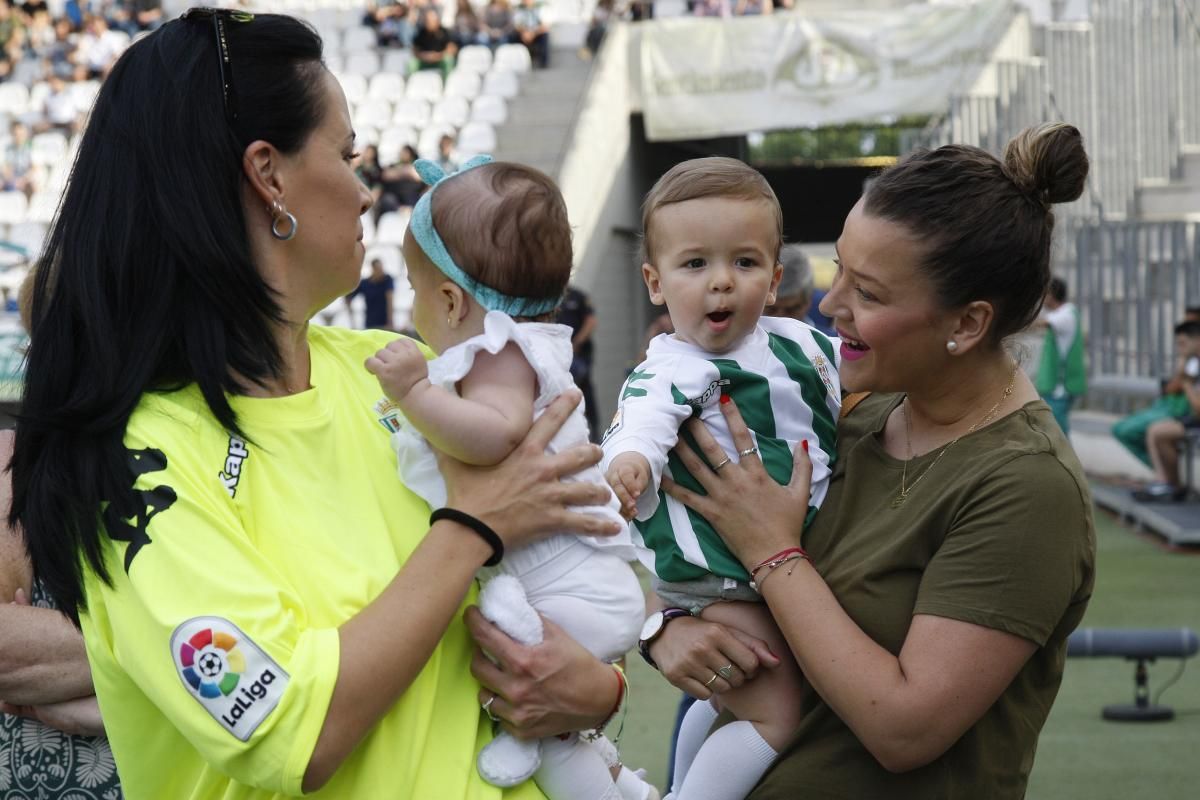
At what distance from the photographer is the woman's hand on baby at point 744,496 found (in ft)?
6.87

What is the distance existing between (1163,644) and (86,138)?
420 cm

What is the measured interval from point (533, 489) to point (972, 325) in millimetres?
679

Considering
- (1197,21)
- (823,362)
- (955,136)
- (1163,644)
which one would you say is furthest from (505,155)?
(823,362)

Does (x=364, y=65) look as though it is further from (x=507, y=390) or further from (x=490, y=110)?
(x=507, y=390)

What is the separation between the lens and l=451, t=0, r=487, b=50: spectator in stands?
19312 mm

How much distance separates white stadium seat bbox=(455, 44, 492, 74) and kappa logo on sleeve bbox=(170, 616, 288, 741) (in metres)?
17.7

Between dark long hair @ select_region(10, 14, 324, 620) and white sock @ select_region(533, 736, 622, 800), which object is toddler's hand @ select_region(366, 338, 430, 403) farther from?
white sock @ select_region(533, 736, 622, 800)

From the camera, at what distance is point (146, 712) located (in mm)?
1677

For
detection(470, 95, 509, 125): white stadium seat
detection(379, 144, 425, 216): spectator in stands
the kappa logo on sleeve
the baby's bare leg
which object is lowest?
detection(379, 144, 425, 216): spectator in stands

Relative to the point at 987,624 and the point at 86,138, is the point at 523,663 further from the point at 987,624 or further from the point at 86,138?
the point at 86,138

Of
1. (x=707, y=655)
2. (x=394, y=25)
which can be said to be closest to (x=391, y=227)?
(x=394, y=25)

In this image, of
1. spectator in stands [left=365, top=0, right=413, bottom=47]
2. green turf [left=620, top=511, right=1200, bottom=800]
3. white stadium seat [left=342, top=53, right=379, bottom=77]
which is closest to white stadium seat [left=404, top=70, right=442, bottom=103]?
white stadium seat [left=342, top=53, right=379, bottom=77]

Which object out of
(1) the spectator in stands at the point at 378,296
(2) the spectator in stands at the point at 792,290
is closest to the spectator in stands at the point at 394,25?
(1) the spectator in stands at the point at 378,296

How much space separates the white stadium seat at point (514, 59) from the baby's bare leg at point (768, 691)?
17.0 metres
